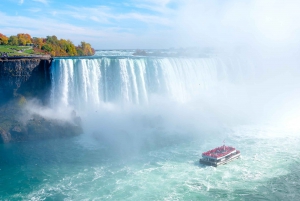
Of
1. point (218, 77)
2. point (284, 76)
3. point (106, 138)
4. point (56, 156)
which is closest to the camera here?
point (56, 156)

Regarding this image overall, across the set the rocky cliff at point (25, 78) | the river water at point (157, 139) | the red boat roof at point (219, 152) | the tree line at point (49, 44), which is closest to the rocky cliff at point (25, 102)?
the rocky cliff at point (25, 78)

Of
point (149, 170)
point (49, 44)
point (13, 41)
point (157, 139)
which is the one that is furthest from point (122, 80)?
point (49, 44)

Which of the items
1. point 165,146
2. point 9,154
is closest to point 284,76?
point 165,146

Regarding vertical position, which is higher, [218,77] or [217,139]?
[218,77]

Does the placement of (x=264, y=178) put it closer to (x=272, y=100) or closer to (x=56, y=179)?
(x=56, y=179)

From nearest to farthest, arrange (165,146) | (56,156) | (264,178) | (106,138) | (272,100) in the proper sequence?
(264,178) → (56,156) → (165,146) → (106,138) → (272,100)

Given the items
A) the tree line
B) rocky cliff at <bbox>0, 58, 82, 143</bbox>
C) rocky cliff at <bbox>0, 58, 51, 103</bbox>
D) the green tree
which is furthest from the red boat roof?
the green tree

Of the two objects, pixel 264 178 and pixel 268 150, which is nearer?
pixel 264 178
